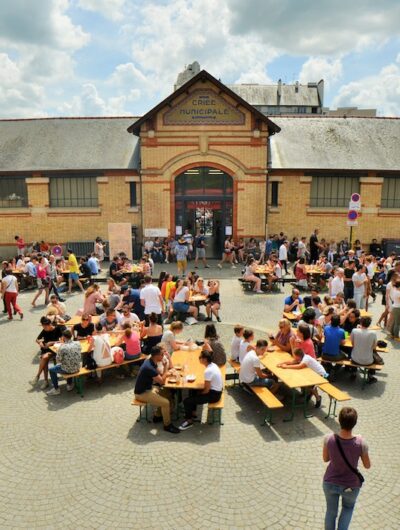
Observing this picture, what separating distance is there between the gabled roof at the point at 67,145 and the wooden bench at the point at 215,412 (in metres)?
17.7

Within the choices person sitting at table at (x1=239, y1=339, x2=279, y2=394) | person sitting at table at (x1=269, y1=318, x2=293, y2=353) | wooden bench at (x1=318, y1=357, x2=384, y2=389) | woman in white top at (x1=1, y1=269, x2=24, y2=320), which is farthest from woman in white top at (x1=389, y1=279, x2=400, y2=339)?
woman in white top at (x1=1, y1=269, x2=24, y2=320)

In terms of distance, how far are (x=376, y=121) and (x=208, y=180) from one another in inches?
→ 457

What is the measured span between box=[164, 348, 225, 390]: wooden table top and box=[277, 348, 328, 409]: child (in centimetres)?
128

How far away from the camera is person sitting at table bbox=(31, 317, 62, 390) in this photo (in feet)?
29.0

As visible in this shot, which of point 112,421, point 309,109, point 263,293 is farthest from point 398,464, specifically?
point 309,109

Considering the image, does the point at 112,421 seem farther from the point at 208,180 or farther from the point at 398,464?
the point at 208,180

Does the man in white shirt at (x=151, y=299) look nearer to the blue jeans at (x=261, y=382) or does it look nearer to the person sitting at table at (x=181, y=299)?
the person sitting at table at (x=181, y=299)

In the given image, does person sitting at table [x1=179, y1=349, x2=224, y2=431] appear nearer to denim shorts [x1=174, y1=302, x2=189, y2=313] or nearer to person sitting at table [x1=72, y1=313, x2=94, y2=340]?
person sitting at table [x1=72, y1=313, x2=94, y2=340]

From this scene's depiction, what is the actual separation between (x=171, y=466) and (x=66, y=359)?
3.19 meters

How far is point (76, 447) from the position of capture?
664cm

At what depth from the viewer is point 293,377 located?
297 inches

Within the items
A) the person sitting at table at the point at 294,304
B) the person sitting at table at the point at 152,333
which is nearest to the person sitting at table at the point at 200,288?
the person sitting at table at the point at 294,304

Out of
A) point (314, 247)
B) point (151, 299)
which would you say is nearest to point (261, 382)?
point (151, 299)

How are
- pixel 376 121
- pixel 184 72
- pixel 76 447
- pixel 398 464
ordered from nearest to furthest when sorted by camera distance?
pixel 398 464
pixel 76 447
pixel 376 121
pixel 184 72
